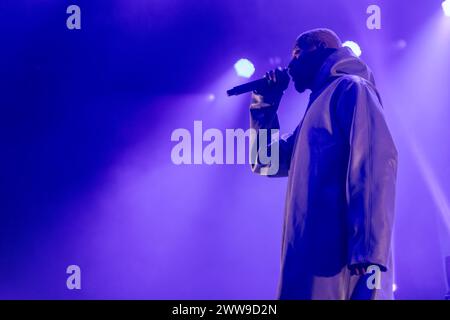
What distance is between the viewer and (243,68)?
7.38 ft

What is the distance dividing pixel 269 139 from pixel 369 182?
46 cm

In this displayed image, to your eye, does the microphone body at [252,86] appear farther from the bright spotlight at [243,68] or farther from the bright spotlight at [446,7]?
the bright spotlight at [446,7]

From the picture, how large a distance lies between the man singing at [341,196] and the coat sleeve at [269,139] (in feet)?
0.52

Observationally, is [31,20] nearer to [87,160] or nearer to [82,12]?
[82,12]

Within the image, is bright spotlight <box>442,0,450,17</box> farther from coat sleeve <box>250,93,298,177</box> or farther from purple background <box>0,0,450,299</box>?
coat sleeve <box>250,93,298,177</box>


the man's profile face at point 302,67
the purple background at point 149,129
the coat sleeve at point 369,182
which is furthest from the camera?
the purple background at point 149,129

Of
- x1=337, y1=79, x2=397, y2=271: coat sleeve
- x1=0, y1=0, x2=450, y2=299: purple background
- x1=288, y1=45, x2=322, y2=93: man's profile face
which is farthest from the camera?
x1=0, y1=0, x2=450, y2=299: purple background

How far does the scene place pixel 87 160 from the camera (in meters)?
2.26

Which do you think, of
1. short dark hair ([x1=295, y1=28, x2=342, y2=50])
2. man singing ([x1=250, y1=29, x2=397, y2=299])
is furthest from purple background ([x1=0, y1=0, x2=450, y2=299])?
man singing ([x1=250, y1=29, x2=397, y2=299])

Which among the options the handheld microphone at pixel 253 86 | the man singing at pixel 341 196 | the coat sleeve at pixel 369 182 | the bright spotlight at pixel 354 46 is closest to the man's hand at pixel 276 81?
the handheld microphone at pixel 253 86

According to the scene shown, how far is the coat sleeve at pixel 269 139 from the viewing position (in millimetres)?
1815

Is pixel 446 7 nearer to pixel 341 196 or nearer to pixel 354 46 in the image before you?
pixel 354 46

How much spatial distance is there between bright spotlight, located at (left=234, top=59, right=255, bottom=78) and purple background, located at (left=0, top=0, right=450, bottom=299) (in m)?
0.02

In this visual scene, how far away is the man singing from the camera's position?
1.43 meters
